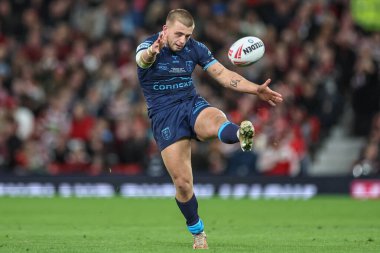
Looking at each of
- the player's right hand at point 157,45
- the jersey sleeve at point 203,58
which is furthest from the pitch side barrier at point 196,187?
the player's right hand at point 157,45

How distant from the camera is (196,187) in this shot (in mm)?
21406

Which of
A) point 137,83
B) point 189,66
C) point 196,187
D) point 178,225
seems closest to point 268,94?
point 189,66

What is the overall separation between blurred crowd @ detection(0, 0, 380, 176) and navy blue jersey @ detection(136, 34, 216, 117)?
971cm

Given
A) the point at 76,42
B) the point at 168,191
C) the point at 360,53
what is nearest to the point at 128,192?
the point at 168,191

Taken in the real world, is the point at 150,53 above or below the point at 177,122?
above

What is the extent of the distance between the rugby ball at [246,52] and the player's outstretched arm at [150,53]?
0.95 metres

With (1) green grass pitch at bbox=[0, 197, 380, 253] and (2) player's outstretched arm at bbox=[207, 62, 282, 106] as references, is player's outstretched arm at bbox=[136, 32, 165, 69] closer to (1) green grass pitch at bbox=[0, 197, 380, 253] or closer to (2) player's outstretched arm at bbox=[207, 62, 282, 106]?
(2) player's outstretched arm at bbox=[207, 62, 282, 106]

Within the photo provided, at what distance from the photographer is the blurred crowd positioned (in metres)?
22.3

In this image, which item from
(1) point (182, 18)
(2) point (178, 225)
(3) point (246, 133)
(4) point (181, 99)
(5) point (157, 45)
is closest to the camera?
(3) point (246, 133)

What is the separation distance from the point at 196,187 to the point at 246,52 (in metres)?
10.2

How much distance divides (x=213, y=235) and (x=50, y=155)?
32.8 feet

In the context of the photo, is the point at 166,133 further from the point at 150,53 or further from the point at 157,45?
the point at 157,45

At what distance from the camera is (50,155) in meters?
22.6

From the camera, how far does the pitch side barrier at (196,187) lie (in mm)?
21188
